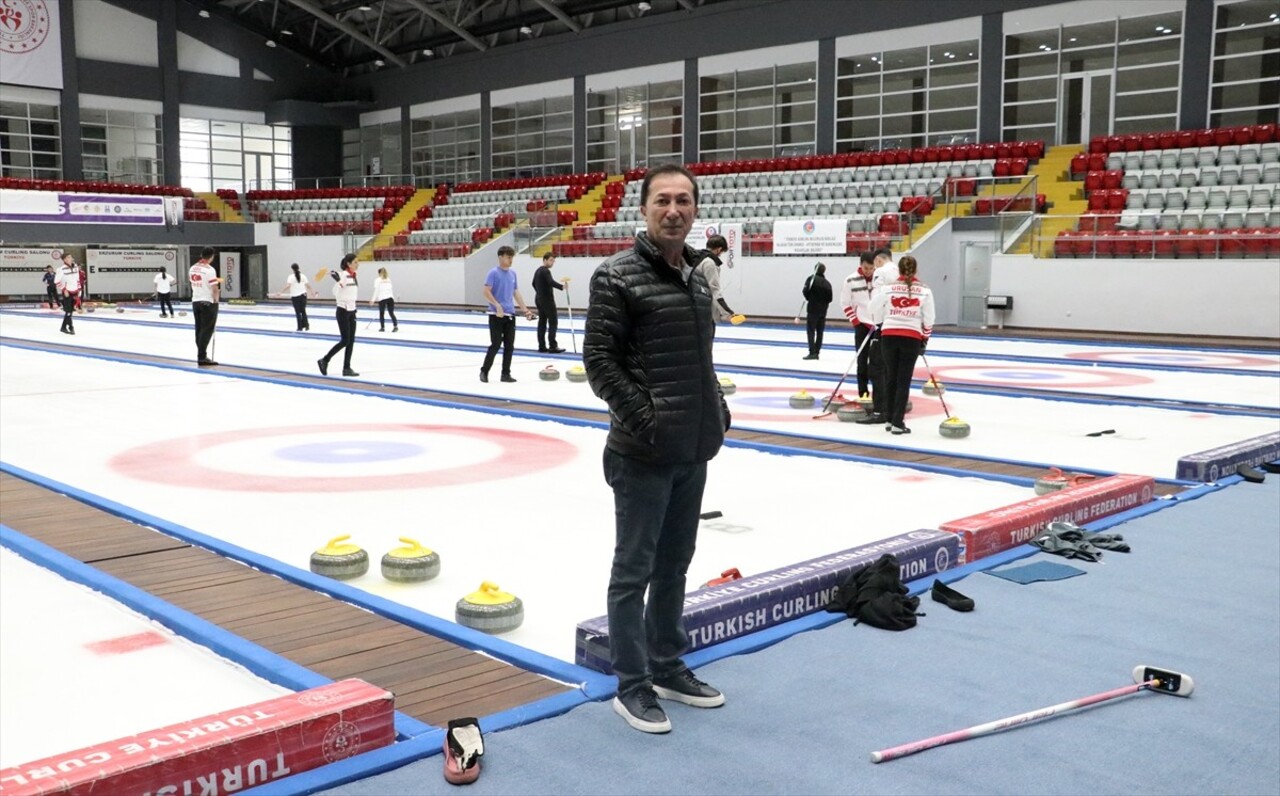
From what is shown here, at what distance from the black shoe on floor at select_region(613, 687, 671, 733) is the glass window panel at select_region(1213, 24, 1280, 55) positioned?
31.1 meters

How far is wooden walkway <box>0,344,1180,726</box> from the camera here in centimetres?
425

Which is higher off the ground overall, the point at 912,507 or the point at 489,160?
the point at 489,160

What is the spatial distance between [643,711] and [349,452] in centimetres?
655

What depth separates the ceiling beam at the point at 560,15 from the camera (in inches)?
1628

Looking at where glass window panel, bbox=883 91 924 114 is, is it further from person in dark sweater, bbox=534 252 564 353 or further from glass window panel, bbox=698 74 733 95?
person in dark sweater, bbox=534 252 564 353

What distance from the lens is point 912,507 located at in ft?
25.1

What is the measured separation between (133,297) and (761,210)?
25.9m

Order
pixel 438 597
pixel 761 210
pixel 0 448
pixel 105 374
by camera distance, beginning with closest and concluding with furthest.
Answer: pixel 438 597
pixel 0 448
pixel 105 374
pixel 761 210

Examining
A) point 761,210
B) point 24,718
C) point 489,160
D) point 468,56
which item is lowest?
point 24,718

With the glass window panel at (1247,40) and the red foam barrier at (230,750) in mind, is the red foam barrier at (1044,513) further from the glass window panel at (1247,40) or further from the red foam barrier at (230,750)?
the glass window panel at (1247,40)

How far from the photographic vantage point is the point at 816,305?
729 inches

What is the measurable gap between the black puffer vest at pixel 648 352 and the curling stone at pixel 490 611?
144 cm

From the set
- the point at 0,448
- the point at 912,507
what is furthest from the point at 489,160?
the point at 912,507

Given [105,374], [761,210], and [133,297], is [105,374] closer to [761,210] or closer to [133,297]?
→ [761,210]
